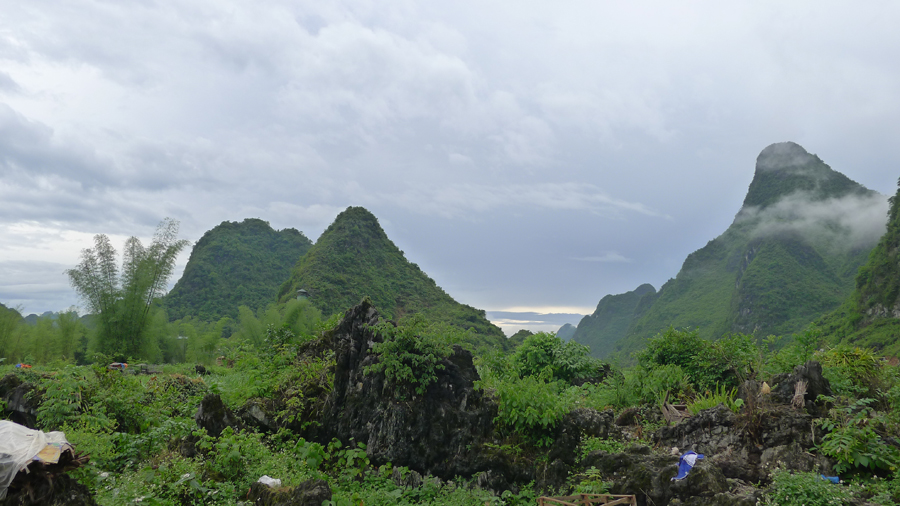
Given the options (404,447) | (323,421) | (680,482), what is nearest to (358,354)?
(323,421)

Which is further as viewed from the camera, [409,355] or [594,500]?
[409,355]

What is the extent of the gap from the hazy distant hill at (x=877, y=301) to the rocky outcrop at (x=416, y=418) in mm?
45967

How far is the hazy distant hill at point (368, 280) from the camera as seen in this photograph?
137 feet

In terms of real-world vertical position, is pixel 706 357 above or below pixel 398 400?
above

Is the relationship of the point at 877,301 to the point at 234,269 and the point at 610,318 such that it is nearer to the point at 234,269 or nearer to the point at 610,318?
the point at 610,318

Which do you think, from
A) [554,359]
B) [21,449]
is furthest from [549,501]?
[21,449]

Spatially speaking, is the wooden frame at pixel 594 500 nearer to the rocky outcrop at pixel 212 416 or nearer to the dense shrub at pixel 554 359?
A: the rocky outcrop at pixel 212 416

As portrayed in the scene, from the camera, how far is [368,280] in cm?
4712

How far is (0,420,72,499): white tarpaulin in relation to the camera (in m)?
4.39

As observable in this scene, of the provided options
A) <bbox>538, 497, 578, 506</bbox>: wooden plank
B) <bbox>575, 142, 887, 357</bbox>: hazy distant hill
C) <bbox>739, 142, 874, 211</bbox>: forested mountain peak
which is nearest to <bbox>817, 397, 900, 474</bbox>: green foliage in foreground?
<bbox>538, 497, 578, 506</bbox>: wooden plank

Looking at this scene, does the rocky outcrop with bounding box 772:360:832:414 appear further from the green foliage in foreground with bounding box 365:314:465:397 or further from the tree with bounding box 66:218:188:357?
the tree with bounding box 66:218:188:357

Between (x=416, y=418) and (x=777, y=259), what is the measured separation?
79.6 meters

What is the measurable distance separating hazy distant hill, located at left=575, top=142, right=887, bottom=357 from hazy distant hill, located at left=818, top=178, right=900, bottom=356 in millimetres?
11711

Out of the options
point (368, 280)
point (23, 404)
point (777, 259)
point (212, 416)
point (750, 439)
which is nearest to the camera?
point (750, 439)
